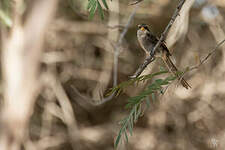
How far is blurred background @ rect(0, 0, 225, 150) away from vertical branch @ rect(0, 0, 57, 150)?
0.05 feet

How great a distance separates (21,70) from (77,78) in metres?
0.92

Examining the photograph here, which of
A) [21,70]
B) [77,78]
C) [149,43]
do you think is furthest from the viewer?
[77,78]

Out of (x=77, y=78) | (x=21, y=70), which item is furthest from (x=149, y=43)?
(x=21, y=70)

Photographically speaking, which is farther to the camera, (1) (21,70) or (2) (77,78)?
(2) (77,78)

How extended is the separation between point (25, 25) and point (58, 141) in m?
1.97

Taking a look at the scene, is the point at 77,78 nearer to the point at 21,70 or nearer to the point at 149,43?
the point at 21,70

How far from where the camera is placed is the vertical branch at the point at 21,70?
5.70m

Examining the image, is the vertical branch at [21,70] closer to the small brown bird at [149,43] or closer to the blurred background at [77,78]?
the blurred background at [77,78]

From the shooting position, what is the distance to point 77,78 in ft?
19.7

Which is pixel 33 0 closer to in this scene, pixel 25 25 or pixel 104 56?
pixel 25 25

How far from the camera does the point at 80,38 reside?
6.21m

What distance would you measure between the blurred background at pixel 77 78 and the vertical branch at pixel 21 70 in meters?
0.02

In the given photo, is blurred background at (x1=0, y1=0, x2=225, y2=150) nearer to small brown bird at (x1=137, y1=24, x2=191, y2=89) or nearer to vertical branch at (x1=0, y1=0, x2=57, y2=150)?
vertical branch at (x1=0, y1=0, x2=57, y2=150)

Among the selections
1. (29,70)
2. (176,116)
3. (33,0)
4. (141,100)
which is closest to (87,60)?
(29,70)
